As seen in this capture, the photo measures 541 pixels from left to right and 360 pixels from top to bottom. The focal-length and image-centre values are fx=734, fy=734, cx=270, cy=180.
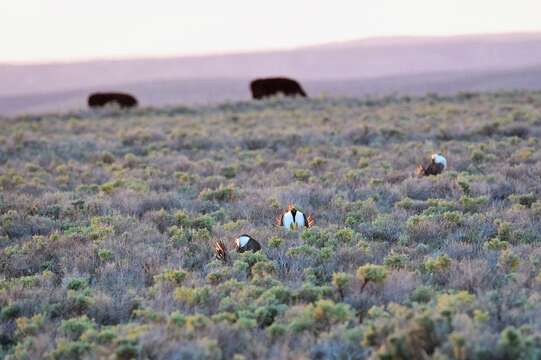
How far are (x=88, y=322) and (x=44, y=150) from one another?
13459mm

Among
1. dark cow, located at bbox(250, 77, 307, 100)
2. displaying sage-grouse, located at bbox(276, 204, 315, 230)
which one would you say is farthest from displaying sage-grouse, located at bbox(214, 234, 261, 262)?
dark cow, located at bbox(250, 77, 307, 100)

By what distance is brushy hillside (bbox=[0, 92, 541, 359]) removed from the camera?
526 centimetres

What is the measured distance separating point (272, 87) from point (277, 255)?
27.6m

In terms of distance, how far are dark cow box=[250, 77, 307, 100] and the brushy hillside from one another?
18.0 meters

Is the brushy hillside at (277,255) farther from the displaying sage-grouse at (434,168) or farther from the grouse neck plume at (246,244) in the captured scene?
the displaying sage-grouse at (434,168)

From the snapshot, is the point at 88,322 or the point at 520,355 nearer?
the point at 520,355

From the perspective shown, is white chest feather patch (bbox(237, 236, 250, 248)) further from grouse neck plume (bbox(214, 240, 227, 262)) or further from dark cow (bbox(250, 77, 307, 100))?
dark cow (bbox(250, 77, 307, 100))

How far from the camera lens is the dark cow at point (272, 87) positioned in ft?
114

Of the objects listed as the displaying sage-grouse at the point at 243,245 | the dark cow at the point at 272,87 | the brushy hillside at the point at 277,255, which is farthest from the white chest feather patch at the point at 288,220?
the dark cow at the point at 272,87

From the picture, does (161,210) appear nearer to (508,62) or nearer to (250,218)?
(250,218)

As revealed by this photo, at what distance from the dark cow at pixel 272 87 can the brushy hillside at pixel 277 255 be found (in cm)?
1804

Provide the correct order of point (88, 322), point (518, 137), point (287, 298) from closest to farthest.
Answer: point (88, 322)
point (287, 298)
point (518, 137)

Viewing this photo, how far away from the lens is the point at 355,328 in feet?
17.5

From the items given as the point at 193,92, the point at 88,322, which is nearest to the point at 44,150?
the point at 88,322
